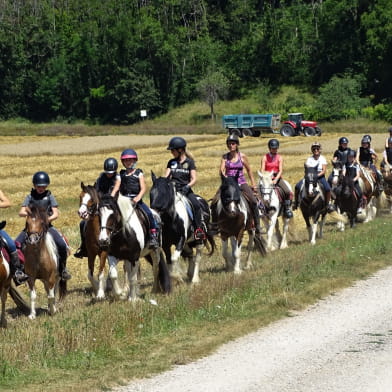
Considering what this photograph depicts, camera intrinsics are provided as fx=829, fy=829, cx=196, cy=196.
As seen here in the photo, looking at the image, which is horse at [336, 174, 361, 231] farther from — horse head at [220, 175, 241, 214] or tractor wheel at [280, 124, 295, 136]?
tractor wheel at [280, 124, 295, 136]

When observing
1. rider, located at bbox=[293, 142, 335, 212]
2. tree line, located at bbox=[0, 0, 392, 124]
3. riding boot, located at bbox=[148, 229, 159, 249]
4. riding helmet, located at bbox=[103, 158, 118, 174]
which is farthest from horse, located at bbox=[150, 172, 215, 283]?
tree line, located at bbox=[0, 0, 392, 124]

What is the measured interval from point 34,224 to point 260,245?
7.28m

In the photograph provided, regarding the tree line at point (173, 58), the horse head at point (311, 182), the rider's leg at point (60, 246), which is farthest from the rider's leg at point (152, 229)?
the tree line at point (173, 58)

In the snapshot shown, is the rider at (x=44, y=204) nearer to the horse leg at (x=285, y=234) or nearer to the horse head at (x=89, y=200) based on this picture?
the horse head at (x=89, y=200)

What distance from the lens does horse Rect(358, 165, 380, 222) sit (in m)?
25.0

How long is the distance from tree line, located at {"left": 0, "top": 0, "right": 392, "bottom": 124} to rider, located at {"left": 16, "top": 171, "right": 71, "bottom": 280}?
3149 inches

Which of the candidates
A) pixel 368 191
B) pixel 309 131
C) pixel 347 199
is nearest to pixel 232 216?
pixel 347 199

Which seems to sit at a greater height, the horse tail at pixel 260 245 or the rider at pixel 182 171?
the rider at pixel 182 171

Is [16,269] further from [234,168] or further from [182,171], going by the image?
[234,168]

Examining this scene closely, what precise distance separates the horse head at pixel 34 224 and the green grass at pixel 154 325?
1.23 meters

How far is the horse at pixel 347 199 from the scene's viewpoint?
2384 centimetres

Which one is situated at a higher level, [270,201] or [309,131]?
[309,131]

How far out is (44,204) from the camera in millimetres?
13125

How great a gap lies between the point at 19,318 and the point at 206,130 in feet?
214
